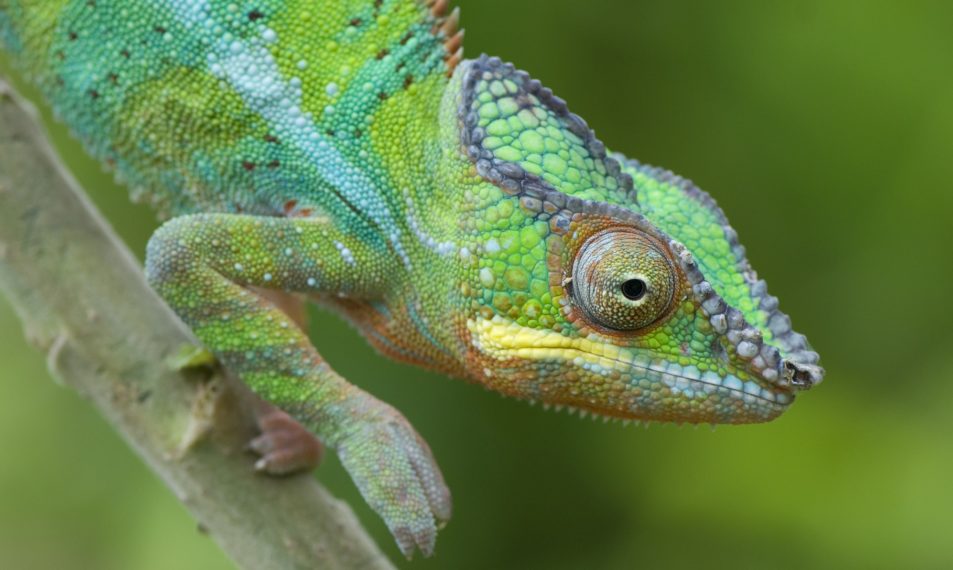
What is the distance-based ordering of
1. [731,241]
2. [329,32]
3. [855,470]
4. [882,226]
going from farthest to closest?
[882,226] < [855,470] < [329,32] < [731,241]

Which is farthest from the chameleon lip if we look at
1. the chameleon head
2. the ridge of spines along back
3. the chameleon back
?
the ridge of spines along back

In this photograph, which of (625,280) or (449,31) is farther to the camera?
(449,31)

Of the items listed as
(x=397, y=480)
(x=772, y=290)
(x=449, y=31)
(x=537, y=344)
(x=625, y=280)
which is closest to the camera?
(x=625, y=280)

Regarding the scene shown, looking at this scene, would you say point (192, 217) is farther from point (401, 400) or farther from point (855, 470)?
point (855, 470)

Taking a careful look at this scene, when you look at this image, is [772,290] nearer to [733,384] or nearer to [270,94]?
[733,384]

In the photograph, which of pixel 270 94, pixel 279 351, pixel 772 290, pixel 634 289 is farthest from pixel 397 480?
pixel 772 290

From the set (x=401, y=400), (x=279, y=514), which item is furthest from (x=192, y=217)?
(x=401, y=400)

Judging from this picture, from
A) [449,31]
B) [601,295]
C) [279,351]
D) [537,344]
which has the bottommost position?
[279,351]
